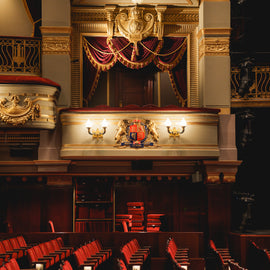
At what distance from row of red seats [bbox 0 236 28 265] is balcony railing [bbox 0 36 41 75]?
4.02 m

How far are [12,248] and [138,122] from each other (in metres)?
3.75

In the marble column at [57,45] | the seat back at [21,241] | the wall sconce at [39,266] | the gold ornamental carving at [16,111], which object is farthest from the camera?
the marble column at [57,45]

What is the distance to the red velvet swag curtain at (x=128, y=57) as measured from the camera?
12.9m

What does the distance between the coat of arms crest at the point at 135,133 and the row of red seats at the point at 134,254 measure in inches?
86.8

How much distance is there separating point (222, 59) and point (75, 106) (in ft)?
11.1

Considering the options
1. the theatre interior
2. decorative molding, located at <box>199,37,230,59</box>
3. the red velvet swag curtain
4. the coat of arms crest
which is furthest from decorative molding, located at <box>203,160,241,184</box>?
decorative molding, located at <box>199,37,230,59</box>

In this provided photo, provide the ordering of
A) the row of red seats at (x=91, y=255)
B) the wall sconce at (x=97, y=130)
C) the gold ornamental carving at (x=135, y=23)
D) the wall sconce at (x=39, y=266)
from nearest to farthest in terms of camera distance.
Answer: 1. the wall sconce at (x=39, y=266)
2. the row of red seats at (x=91, y=255)
3. the wall sconce at (x=97, y=130)
4. the gold ornamental carving at (x=135, y=23)

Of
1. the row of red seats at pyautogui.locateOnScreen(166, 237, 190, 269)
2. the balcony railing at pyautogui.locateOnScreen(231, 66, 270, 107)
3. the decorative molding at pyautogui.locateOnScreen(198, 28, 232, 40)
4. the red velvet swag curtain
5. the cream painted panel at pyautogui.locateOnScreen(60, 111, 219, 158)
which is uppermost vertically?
the decorative molding at pyautogui.locateOnScreen(198, 28, 232, 40)

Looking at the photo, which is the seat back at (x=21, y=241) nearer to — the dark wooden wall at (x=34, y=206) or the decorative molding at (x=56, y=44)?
the dark wooden wall at (x=34, y=206)

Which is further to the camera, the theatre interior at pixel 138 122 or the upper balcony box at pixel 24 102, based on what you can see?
the theatre interior at pixel 138 122

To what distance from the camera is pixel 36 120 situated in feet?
37.2

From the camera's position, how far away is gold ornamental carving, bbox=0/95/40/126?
11219mm

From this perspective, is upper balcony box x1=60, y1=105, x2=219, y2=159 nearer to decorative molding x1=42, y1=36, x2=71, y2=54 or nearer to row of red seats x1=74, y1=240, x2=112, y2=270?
decorative molding x1=42, y1=36, x2=71, y2=54

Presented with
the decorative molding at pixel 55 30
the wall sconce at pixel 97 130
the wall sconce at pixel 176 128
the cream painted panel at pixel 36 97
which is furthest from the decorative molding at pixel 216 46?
the cream painted panel at pixel 36 97
